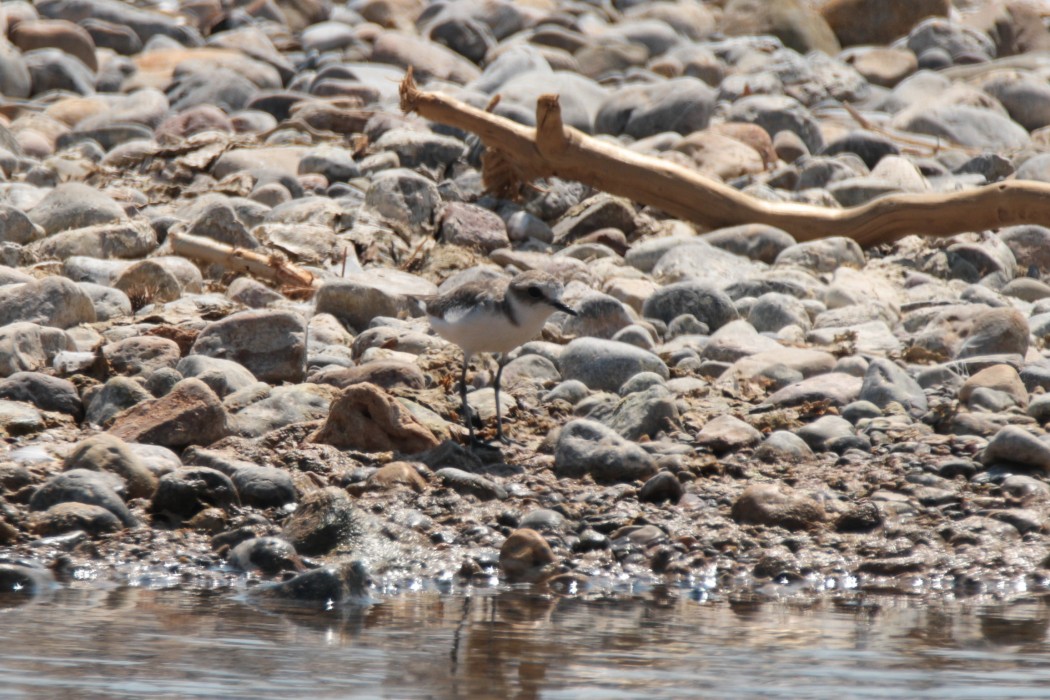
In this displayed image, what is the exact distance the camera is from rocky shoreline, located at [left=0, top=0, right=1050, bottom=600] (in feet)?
20.1

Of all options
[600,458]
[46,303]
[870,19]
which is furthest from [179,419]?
[870,19]

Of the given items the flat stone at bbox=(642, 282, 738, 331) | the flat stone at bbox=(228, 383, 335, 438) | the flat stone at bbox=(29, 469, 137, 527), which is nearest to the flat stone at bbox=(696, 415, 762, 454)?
the flat stone at bbox=(228, 383, 335, 438)

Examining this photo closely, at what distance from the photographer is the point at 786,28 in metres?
24.0

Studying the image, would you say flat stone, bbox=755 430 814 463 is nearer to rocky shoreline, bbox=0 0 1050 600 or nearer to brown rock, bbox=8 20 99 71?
rocky shoreline, bbox=0 0 1050 600

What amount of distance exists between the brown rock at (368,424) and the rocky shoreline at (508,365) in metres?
0.02

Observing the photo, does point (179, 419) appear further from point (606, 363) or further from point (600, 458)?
point (606, 363)

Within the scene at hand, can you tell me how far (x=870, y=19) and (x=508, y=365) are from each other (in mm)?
18508

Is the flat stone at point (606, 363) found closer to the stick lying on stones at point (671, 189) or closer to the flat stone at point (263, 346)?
the flat stone at point (263, 346)

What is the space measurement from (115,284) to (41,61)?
987 centimetres

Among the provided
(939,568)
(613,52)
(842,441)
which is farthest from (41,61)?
(939,568)

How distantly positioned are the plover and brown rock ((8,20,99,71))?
14.1 m

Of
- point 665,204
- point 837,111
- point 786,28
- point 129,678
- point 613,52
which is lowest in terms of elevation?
point 129,678

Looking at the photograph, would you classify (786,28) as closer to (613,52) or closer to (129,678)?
(613,52)

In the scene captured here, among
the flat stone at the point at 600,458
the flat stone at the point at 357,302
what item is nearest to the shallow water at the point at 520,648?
the flat stone at the point at 600,458
